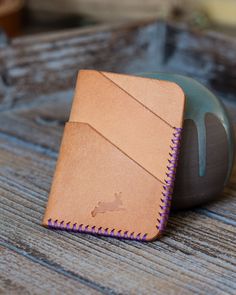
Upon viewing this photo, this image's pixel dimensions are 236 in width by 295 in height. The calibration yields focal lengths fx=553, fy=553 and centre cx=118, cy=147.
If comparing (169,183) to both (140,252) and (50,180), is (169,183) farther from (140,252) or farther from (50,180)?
(50,180)

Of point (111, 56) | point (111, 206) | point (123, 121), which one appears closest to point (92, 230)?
point (111, 206)

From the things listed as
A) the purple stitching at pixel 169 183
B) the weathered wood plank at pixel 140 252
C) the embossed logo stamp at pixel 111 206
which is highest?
the purple stitching at pixel 169 183

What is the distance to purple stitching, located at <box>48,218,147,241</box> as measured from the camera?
0.71m

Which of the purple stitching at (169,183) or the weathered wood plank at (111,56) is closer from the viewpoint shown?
the purple stitching at (169,183)

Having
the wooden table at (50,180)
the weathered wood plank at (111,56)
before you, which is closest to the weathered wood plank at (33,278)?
the wooden table at (50,180)

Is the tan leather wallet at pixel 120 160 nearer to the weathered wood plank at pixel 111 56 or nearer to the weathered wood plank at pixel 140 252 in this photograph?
the weathered wood plank at pixel 140 252

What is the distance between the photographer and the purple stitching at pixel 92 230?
0.71 m

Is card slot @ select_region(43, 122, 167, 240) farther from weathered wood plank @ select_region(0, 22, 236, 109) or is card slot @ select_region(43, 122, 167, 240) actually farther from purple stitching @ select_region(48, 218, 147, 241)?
weathered wood plank @ select_region(0, 22, 236, 109)

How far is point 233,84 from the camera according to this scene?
4.11ft

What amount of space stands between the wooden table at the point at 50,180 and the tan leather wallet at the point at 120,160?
0.10 feet

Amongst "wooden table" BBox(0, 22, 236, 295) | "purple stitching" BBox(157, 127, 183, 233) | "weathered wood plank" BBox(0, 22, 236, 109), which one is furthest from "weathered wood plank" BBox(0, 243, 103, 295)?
"weathered wood plank" BBox(0, 22, 236, 109)

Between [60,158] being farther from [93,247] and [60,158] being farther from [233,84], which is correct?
[233,84]

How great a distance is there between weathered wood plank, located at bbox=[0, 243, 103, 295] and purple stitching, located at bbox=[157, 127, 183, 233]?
5.0 inches

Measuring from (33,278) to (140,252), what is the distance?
0.46 ft
